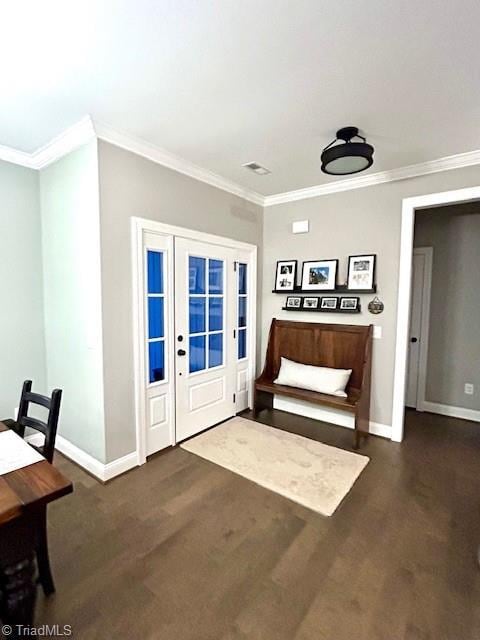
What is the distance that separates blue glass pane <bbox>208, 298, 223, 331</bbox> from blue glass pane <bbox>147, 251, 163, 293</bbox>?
69 cm

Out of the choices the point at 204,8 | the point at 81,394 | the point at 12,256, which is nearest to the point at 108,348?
the point at 81,394

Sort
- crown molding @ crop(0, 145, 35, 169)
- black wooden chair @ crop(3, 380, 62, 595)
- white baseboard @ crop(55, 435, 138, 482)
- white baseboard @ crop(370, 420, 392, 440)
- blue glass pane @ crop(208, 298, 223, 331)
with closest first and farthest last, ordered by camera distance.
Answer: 1. black wooden chair @ crop(3, 380, 62, 595)
2. white baseboard @ crop(55, 435, 138, 482)
3. crown molding @ crop(0, 145, 35, 169)
4. white baseboard @ crop(370, 420, 392, 440)
5. blue glass pane @ crop(208, 298, 223, 331)

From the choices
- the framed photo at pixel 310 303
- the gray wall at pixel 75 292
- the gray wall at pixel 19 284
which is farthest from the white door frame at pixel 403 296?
the gray wall at pixel 19 284

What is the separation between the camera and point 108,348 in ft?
8.20

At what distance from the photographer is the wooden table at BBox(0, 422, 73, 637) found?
3.59 ft

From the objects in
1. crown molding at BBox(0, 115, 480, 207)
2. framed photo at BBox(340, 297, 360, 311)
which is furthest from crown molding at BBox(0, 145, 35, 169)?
framed photo at BBox(340, 297, 360, 311)

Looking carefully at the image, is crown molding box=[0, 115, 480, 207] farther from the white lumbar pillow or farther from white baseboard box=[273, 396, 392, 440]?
white baseboard box=[273, 396, 392, 440]

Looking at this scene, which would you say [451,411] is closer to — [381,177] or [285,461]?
[285,461]

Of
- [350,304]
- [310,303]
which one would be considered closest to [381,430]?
[350,304]

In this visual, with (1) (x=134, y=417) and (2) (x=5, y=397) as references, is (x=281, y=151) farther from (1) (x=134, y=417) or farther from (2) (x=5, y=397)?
(2) (x=5, y=397)

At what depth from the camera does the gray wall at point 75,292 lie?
247 cm

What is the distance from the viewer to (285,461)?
2.82 meters

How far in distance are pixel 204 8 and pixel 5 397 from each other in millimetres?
3136

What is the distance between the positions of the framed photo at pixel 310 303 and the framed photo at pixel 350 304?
11.4 inches
